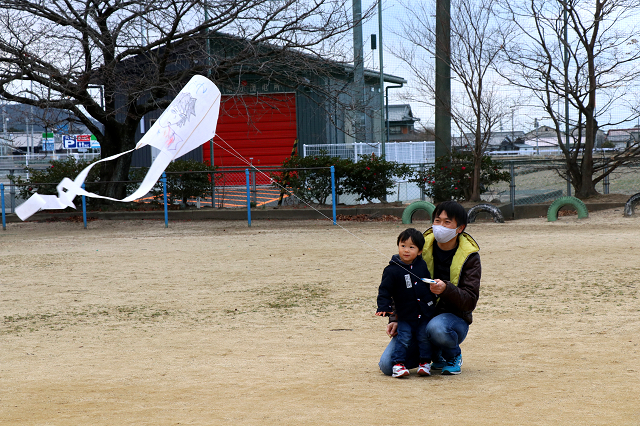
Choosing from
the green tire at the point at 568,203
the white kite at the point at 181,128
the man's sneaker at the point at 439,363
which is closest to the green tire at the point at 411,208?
the green tire at the point at 568,203

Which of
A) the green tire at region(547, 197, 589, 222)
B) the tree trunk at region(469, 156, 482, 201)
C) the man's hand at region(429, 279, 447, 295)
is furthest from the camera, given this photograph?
the tree trunk at region(469, 156, 482, 201)

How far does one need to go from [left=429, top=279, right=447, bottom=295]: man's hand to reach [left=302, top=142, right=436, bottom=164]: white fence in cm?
1570

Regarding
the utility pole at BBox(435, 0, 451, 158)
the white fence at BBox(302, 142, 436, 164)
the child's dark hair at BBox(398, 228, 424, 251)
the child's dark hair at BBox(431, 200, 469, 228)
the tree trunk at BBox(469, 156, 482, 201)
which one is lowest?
the child's dark hair at BBox(398, 228, 424, 251)

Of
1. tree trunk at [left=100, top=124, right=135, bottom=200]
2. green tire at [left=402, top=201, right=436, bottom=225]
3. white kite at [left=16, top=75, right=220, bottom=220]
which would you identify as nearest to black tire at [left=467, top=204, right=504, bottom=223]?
green tire at [left=402, top=201, right=436, bottom=225]

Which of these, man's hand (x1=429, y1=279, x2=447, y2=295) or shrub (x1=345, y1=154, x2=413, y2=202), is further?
shrub (x1=345, y1=154, x2=413, y2=202)

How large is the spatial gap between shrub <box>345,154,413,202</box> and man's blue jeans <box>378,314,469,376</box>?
14145mm

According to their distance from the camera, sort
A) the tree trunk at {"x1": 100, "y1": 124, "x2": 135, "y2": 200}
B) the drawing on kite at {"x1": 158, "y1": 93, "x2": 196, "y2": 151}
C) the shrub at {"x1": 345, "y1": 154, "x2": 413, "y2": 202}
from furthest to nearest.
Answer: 1. the tree trunk at {"x1": 100, "y1": 124, "x2": 135, "y2": 200}
2. the shrub at {"x1": 345, "y1": 154, "x2": 413, "y2": 202}
3. the drawing on kite at {"x1": 158, "y1": 93, "x2": 196, "y2": 151}

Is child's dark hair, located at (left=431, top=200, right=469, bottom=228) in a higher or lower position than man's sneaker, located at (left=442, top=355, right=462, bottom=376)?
higher

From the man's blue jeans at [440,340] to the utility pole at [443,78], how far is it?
1457 centimetres

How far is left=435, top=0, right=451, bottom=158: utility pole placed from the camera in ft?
61.1

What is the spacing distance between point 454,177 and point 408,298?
1468 cm

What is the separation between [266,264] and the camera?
10961 millimetres

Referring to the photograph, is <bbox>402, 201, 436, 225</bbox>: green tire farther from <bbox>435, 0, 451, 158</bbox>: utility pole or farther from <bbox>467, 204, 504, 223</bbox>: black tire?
A: <bbox>435, 0, 451, 158</bbox>: utility pole

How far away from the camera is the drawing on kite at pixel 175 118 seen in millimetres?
5336
